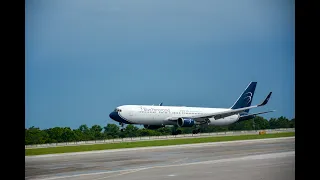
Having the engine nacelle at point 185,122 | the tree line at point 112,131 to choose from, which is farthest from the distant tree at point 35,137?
the engine nacelle at point 185,122

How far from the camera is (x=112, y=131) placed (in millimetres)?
9094

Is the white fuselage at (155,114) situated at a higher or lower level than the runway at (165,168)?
higher

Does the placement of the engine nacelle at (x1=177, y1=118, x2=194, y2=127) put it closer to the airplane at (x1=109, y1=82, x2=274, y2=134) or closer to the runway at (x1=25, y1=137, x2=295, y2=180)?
the airplane at (x1=109, y1=82, x2=274, y2=134)

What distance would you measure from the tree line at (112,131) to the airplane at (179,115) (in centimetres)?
14

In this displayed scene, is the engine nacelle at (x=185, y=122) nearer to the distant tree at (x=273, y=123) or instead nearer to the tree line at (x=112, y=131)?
the tree line at (x=112, y=131)

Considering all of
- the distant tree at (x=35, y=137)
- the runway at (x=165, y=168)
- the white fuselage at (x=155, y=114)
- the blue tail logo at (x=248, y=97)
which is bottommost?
the runway at (x=165, y=168)

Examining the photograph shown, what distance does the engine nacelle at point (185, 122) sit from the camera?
12159mm

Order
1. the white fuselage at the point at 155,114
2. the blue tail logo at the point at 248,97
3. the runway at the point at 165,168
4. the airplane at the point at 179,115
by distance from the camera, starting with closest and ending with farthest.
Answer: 1. the runway at the point at 165,168
2. the blue tail logo at the point at 248,97
3. the airplane at the point at 179,115
4. the white fuselage at the point at 155,114

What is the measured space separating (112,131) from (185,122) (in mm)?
3455

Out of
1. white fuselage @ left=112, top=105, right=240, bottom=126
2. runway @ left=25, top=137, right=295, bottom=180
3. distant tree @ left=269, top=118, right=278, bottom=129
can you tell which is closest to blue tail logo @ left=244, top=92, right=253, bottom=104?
distant tree @ left=269, top=118, right=278, bottom=129
